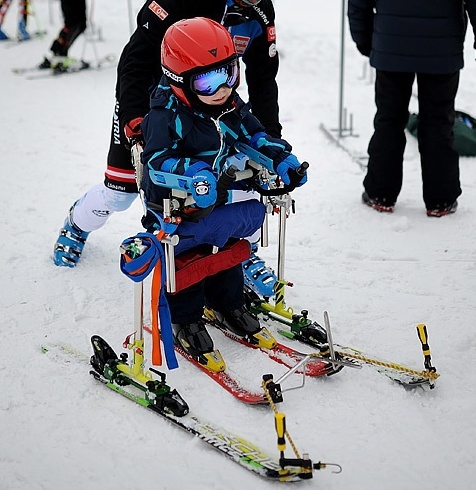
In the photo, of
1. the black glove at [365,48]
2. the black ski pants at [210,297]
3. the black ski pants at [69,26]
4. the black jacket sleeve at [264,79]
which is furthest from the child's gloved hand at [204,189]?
the black ski pants at [69,26]

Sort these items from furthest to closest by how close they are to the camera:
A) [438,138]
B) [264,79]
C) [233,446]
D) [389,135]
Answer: [389,135]
[438,138]
[264,79]
[233,446]

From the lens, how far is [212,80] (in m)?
3.17

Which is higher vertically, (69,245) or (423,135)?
(423,135)

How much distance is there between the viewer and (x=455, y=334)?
377 cm

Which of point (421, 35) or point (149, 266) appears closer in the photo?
point (149, 266)

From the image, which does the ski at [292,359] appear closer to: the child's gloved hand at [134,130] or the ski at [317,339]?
the ski at [317,339]

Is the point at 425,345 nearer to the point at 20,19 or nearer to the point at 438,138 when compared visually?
the point at 438,138

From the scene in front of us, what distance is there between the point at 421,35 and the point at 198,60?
2402mm

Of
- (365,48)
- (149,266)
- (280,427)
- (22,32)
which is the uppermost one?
(365,48)

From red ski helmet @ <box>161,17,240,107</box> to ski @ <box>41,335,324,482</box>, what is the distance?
119 centimetres

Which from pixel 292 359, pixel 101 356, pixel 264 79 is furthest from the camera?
pixel 264 79

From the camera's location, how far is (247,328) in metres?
3.70

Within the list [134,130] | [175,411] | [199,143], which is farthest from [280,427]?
[134,130]

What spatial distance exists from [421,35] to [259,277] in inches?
86.4
